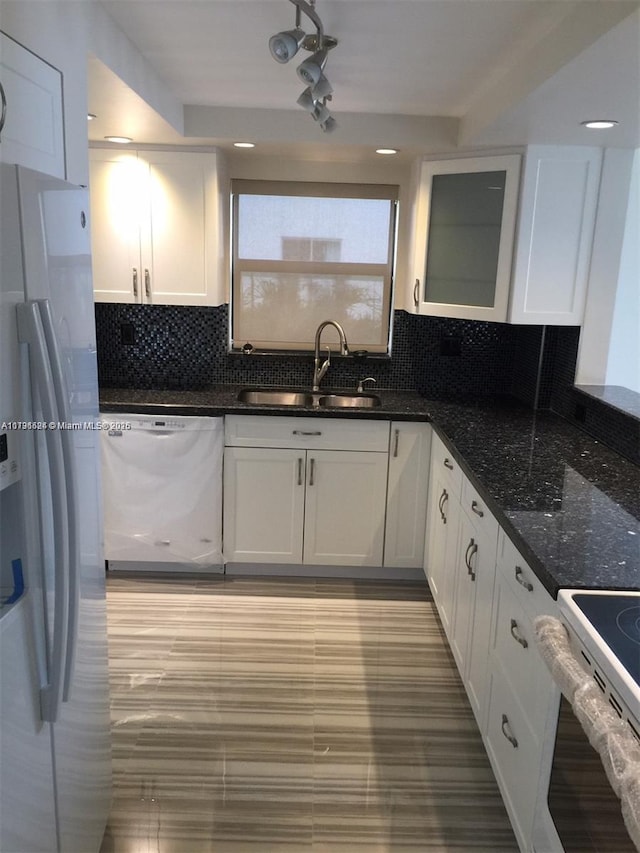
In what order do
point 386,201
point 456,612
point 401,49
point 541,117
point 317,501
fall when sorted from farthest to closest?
point 386,201 → point 317,501 → point 456,612 → point 541,117 → point 401,49

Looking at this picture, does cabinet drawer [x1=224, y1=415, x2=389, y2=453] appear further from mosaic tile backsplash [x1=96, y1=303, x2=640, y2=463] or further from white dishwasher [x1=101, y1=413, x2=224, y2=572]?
mosaic tile backsplash [x1=96, y1=303, x2=640, y2=463]

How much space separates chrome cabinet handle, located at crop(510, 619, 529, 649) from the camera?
5.97 feet

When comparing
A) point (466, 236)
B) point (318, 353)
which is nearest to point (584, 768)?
point (466, 236)

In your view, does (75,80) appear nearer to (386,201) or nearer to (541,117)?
(541,117)

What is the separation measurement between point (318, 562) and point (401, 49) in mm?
2452

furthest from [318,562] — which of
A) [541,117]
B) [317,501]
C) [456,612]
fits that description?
[541,117]

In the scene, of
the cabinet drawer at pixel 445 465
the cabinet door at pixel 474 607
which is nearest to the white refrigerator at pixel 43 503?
the cabinet door at pixel 474 607

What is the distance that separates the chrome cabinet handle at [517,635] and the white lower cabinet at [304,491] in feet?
5.28

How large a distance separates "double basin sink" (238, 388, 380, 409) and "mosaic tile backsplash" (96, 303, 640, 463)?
10 centimetres

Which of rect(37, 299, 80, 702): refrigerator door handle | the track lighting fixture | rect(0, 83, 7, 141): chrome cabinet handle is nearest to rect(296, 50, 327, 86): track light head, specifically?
the track lighting fixture

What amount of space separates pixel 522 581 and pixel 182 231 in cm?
255

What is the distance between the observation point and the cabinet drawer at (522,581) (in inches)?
66.1

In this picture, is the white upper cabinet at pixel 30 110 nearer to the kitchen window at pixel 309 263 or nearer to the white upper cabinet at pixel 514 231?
the white upper cabinet at pixel 514 231

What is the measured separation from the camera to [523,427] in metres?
3.15
